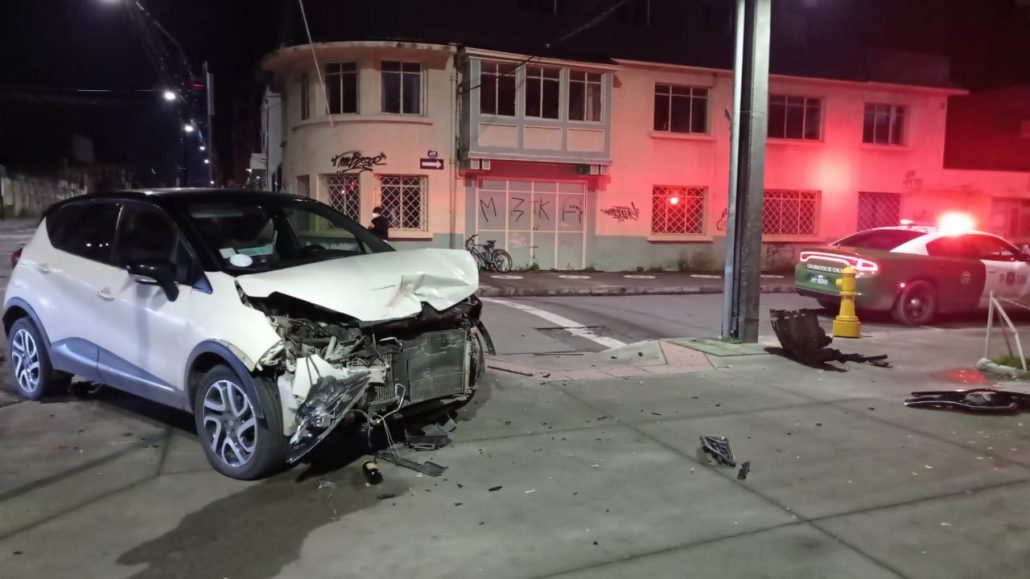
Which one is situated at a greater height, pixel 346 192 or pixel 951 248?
pixel 346 192

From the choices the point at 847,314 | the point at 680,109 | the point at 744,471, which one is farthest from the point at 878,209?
the point at 744,471

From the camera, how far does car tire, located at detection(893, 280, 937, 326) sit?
11.6 metres

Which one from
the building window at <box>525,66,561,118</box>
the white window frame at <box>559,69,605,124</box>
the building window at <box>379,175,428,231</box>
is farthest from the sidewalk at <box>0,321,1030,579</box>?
the white window frame at <box>559,69,605,124</box>

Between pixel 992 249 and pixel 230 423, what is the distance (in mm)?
12016

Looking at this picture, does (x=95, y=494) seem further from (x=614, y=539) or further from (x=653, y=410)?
(x=653, y=410)

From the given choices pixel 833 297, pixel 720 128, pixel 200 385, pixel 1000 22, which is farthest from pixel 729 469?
pixel 1000 22

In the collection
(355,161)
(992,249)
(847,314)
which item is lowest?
(847,314)

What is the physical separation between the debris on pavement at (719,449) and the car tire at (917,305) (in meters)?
7.74

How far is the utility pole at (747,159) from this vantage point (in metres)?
8.78

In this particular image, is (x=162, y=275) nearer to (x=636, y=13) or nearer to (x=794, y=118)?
(x=636, y=13)

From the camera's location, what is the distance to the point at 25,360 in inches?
250

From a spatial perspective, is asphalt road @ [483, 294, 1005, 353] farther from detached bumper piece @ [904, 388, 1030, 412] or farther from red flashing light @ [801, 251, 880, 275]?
detached bumper piece @ [904, 388, 1030, 412]

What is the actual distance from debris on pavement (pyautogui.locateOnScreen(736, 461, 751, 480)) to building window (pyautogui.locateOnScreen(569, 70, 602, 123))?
682 inches

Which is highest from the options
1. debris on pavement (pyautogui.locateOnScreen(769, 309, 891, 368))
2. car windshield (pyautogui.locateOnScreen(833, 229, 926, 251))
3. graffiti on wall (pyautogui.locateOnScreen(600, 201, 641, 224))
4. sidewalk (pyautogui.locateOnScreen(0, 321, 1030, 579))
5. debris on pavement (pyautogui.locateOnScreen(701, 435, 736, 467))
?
graffiti on wall (pyautogui.locateOnScreen(600, 201, 641, 224))
